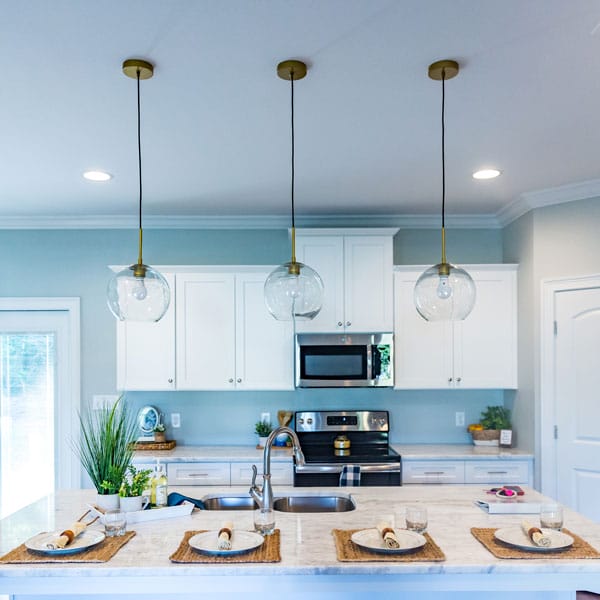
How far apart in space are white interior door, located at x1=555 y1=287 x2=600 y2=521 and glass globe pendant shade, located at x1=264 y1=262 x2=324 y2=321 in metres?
2.10

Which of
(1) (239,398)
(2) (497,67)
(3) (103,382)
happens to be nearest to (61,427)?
(3) (103,382)

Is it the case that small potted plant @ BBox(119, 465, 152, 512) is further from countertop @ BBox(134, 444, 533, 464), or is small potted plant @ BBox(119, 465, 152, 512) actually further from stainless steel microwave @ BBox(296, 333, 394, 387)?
stainless steel microwave @ BBox(296, 333, 394, 387)

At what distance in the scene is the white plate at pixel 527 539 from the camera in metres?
2.06

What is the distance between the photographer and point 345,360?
14.0 ft

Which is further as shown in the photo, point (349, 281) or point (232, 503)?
point (349, 281)

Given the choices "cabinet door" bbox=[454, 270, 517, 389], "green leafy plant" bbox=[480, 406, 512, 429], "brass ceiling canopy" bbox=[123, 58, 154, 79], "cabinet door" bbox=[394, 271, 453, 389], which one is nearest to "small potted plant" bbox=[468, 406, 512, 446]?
"green leafy plant" bbox=[480, 406, 512, 429]

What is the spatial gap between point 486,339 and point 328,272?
1.22 meters

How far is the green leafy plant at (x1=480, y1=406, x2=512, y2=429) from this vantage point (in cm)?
440

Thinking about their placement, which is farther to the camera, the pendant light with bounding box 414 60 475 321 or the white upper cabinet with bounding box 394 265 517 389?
the white upper cabinet with bounding box 394 265 517 389

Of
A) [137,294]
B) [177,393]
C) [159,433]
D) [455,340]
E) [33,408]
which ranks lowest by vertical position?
[159,433]

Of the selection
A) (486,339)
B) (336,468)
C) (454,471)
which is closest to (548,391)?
(486,339)

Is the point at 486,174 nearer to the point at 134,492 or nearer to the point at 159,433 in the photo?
the point at 134,492

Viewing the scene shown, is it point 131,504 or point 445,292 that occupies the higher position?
point 445,292

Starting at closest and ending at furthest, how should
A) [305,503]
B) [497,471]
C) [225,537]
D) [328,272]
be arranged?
[225,537] → [305,503] → [497,471] → [328,272]
